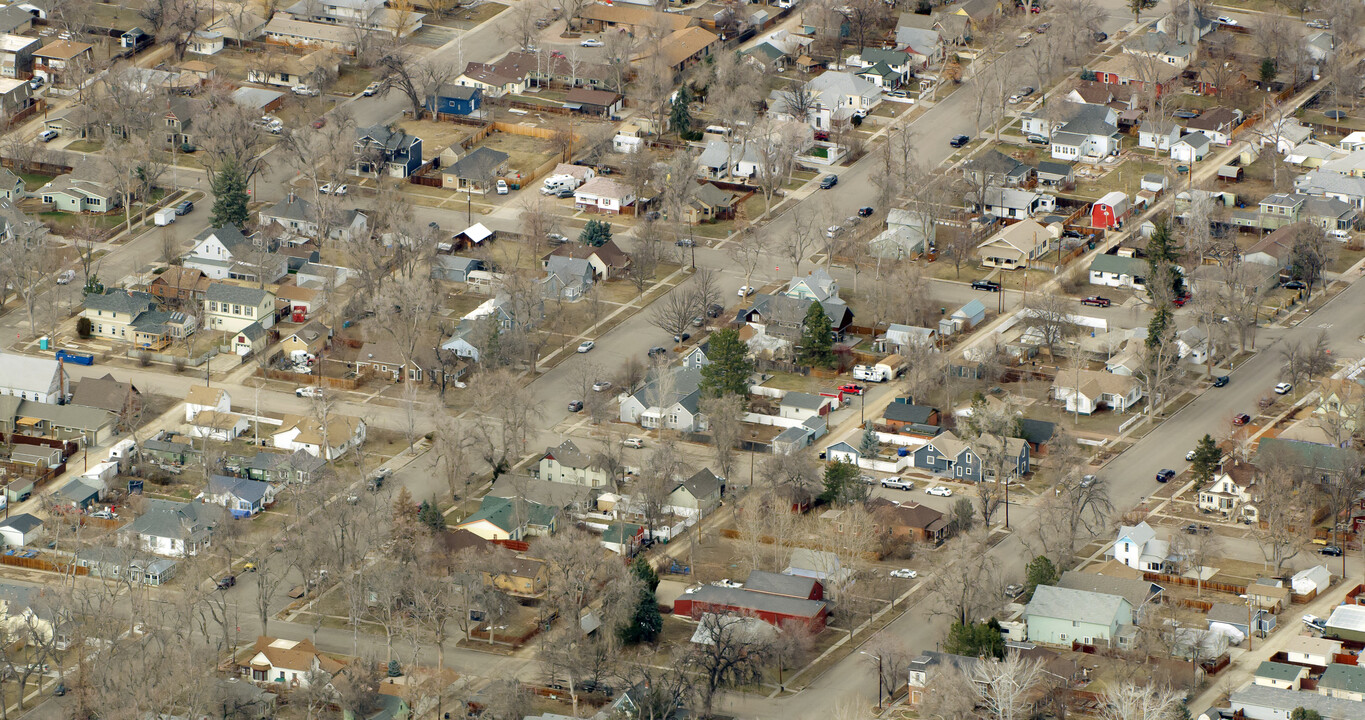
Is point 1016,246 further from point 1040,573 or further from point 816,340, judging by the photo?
point 1040,573

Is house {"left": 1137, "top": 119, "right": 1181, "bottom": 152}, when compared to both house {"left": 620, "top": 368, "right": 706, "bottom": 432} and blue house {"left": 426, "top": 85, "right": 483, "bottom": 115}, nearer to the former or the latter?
blue house {"left": 426, "top": 85, "right": 483, "bottom": 115}

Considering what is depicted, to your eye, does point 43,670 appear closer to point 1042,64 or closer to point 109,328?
point 109,328

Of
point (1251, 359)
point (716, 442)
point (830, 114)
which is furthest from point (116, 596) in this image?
point (830, 114)

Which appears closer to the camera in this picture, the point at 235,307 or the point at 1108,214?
the point at 235,307

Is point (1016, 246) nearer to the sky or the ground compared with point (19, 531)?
nearer to the ground

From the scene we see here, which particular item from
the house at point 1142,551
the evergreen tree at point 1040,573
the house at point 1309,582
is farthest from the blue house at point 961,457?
the house at point 1309,582

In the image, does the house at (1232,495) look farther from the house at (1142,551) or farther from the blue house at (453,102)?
the blue house at (453,102)

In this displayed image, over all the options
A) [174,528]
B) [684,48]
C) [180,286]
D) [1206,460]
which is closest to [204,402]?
[174,528]
